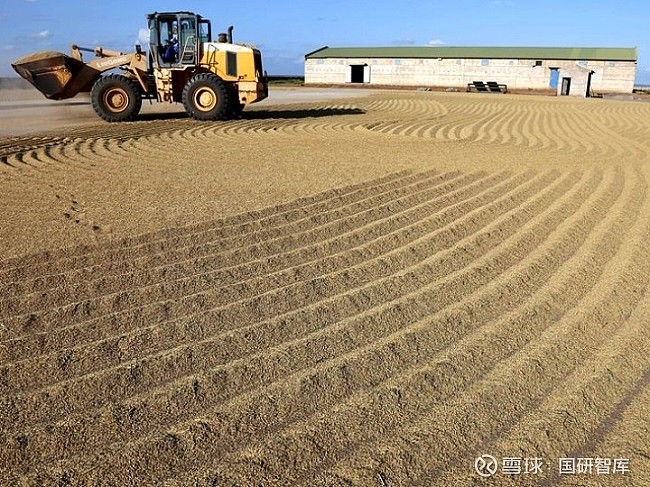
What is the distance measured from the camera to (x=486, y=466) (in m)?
2.45

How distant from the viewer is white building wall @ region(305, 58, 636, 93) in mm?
41344

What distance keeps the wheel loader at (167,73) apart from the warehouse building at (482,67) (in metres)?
30.4

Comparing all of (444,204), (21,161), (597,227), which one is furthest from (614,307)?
(21,161)

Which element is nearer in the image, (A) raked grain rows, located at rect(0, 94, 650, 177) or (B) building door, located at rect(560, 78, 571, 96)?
(A) raked grain rows, located at rect(0, 94, 650, 177)

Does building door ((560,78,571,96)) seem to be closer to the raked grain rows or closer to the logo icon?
the raked grain rows

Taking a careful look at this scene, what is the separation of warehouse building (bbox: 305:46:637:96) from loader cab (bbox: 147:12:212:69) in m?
31.0

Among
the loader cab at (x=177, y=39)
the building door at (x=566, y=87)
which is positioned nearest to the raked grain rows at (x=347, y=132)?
the loader cab at (x=177, y=39)

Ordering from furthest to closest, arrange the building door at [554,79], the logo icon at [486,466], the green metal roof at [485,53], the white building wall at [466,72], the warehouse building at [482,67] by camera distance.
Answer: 1. the green metal roof at [485,53]
2. the white building wall at [466,72]
3. the warehouse building at [482,67]
4. the building door at [554,79]
5. the logo icon at [486,466]

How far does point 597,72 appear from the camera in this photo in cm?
4156

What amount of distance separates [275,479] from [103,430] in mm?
855

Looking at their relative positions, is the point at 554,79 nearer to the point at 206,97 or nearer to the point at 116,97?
the point at 206,97

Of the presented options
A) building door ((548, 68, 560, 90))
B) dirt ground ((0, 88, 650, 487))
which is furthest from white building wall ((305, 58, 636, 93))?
dirt ground ((0, 88, 650, 487))

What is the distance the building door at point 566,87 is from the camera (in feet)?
123

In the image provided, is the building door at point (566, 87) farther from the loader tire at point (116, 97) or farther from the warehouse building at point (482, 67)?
the loader tire at point (116, 97)
